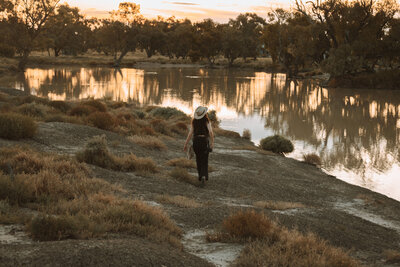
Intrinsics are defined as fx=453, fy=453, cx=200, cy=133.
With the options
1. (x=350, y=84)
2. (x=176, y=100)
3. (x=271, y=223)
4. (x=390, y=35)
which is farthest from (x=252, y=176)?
(x=390, y=35)

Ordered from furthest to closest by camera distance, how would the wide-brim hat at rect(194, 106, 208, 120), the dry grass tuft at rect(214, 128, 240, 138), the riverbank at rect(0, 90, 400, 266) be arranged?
the dry grass tuft at rect(214, 128, 240, 138), the wide-brim hat at rect(194, 106, 208, 120), the riverbank at rect(0, 90, 400, 266)

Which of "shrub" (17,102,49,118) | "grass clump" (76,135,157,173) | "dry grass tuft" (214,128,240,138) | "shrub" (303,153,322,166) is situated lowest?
"shrub" (303,153,322,166)

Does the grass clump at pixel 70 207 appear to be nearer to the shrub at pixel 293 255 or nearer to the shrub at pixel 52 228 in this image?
the shrub at pixel 52 228

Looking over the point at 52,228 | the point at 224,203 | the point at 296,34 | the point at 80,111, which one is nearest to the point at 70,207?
the point at 52,228

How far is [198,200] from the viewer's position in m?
10.2

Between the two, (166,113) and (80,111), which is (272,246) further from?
(166,113)

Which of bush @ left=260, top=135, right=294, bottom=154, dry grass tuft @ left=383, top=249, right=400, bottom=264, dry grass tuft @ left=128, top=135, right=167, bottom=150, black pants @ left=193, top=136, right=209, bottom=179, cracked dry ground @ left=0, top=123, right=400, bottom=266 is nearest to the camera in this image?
cracked dry ground @ left=0, top=123, right=400, bottom=266

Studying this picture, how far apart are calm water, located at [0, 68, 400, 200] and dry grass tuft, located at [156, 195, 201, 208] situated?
803 cm

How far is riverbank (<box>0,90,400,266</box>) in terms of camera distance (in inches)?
213

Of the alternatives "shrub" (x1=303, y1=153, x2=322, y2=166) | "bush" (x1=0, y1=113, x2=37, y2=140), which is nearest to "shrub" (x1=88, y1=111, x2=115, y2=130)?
"bush" (x1=0, y1=113, x2=37, y2=140)

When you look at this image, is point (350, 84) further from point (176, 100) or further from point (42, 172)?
point (42, 172)

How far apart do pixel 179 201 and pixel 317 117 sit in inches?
1002

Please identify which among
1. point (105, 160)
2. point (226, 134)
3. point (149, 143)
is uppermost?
point (105, 160)

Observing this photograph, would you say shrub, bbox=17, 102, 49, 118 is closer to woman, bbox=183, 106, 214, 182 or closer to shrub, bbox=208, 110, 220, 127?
woman, bbox=183, 106, 214, 182
